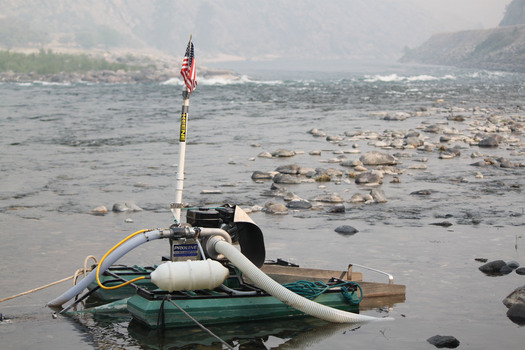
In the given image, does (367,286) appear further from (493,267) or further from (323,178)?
(323,178)

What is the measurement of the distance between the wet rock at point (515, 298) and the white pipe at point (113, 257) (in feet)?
16.3

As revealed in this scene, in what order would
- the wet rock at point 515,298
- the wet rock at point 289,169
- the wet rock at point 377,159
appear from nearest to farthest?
1. the wet rock at point 515,298
2. the wet rock at point 289,169
3. the wet rock at point 377,159

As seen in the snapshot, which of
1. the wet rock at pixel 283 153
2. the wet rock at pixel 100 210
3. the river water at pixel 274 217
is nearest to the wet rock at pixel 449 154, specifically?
the river water at pixel 274 217

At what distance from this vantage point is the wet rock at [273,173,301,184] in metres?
20.9

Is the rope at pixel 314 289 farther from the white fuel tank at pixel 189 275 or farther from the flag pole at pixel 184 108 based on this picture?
the flag pole at pixel 184 108

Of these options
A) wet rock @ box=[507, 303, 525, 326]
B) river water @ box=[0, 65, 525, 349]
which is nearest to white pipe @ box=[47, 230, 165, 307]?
river water @ box=[0, 65, 525, 349]

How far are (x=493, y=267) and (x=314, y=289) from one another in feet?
12.8

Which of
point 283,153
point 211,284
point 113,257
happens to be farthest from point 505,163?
point 113,257

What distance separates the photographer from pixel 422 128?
35.5 metres

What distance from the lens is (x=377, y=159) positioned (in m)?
24.2

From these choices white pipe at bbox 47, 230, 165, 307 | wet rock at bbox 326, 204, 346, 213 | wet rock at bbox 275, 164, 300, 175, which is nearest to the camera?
white pipe at bbox 47, 230, 165, 307

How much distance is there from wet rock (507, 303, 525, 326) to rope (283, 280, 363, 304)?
6.76 feet

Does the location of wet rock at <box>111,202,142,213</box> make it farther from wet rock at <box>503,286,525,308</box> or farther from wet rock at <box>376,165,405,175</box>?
wet rock at <box>503,286,525,308</box>

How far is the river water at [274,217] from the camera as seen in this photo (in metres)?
9.91
